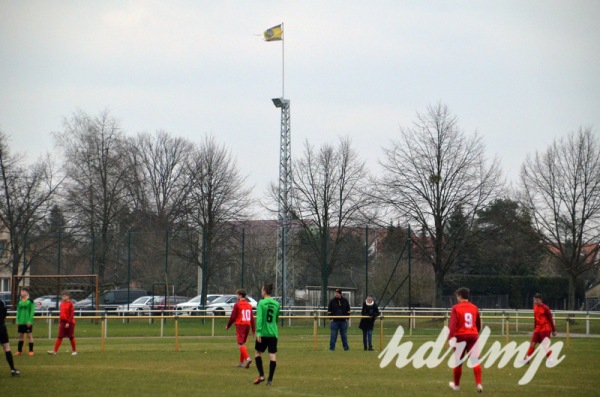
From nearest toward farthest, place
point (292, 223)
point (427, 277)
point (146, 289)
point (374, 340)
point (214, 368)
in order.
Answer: point (214, 368), point (374, 340), point (292, 223), point (146, 289), point (427, 277)

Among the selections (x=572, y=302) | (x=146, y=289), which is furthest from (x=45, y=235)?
(x=572, y=302)

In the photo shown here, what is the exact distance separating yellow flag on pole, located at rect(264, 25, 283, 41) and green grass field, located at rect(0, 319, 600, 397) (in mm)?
26538

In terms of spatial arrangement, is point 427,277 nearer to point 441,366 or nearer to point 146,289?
point 146,289

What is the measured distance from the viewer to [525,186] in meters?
51.1

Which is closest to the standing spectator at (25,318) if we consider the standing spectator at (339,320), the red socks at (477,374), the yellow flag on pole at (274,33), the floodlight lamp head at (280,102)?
the standing spectator at (339,320)

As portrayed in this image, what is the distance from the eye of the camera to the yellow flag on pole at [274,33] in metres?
51.3

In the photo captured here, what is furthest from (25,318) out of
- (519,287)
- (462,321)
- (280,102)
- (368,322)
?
(519,287)

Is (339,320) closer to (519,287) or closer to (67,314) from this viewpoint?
(67,314)

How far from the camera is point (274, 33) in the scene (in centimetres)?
5156

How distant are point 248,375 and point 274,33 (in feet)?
117

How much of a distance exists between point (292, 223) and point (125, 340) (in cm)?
1630

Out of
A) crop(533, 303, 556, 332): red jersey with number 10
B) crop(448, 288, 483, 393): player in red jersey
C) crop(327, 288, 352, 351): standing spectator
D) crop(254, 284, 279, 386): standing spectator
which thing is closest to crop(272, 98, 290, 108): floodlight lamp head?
crop(327, 288, 352, 351): standing spectator

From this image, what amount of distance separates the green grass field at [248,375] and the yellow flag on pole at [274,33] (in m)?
26.5

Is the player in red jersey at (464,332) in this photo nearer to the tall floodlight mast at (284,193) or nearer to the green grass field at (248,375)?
the green grass field at (248,375)
